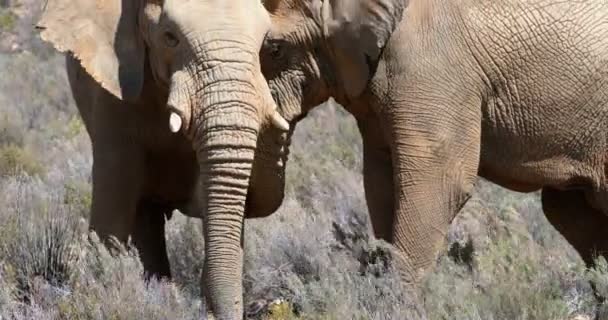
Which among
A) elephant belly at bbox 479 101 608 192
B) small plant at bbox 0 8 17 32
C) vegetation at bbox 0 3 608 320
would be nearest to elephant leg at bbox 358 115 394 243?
vegetation at bbox 0 3 608 320

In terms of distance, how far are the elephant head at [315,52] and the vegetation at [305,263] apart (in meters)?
0.75

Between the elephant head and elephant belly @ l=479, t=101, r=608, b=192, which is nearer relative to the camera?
the elephant head

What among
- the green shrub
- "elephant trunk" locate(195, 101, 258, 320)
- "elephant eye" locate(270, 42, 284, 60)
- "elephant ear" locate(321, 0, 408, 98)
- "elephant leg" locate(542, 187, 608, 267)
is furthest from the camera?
the green shrub

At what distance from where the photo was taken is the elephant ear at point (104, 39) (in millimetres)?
7016

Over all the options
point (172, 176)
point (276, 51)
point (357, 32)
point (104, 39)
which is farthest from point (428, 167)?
point (104, 39)

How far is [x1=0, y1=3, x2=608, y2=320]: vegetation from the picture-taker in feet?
21.6

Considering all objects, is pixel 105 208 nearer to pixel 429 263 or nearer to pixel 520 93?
pixel 429 263

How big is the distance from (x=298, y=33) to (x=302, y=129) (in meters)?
8.07

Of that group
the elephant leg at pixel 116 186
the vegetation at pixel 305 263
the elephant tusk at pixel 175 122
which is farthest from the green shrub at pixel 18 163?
the elephant tusk at pixel 175 122

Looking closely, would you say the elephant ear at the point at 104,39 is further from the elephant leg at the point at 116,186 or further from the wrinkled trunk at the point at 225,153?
the wrinkled trunk at the point at 225,153

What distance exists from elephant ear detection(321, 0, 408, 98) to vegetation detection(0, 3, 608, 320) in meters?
0.96

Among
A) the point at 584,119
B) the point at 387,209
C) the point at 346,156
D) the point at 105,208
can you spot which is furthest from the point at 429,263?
the point at 346,156

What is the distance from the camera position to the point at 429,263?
7.50 metres

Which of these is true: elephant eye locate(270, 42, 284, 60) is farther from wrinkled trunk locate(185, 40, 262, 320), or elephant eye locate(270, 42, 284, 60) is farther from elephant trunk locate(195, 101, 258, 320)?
elephant trunk locate(195, 101, 258, 320)
